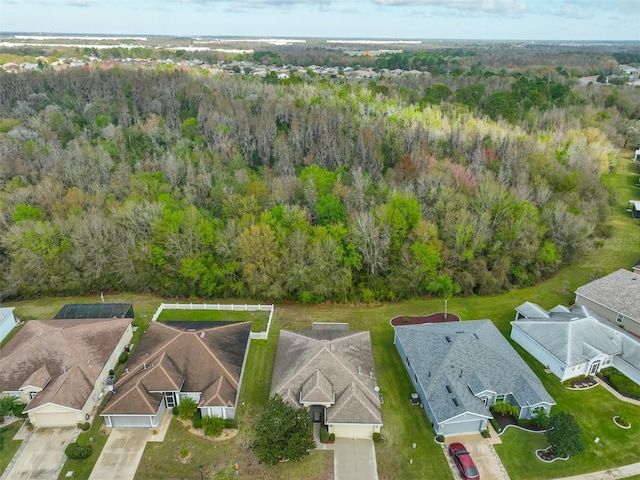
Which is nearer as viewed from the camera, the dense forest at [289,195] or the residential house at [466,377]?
the residential house at [466,377]

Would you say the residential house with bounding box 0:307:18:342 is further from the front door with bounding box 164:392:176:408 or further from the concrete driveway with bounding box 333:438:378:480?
the concrete driveway with bounding box 333:438:378:480

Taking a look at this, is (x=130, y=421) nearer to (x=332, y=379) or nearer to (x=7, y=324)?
(x=332, y=379)

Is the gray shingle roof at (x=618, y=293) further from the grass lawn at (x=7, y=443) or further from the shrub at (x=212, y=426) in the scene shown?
the grass lawn at (x=7, y=443)

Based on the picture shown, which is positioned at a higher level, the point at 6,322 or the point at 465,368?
the point at 465,368

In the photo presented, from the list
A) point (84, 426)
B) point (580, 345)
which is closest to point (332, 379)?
point (84, 426)

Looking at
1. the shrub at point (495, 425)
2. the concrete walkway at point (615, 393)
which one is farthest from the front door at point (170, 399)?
the concrete walkway at point (615, 393)

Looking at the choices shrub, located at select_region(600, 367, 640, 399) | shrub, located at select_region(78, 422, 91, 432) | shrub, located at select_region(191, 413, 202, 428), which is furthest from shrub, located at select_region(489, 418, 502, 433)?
shrub, located at select_region(78, 422, 91, 432)
